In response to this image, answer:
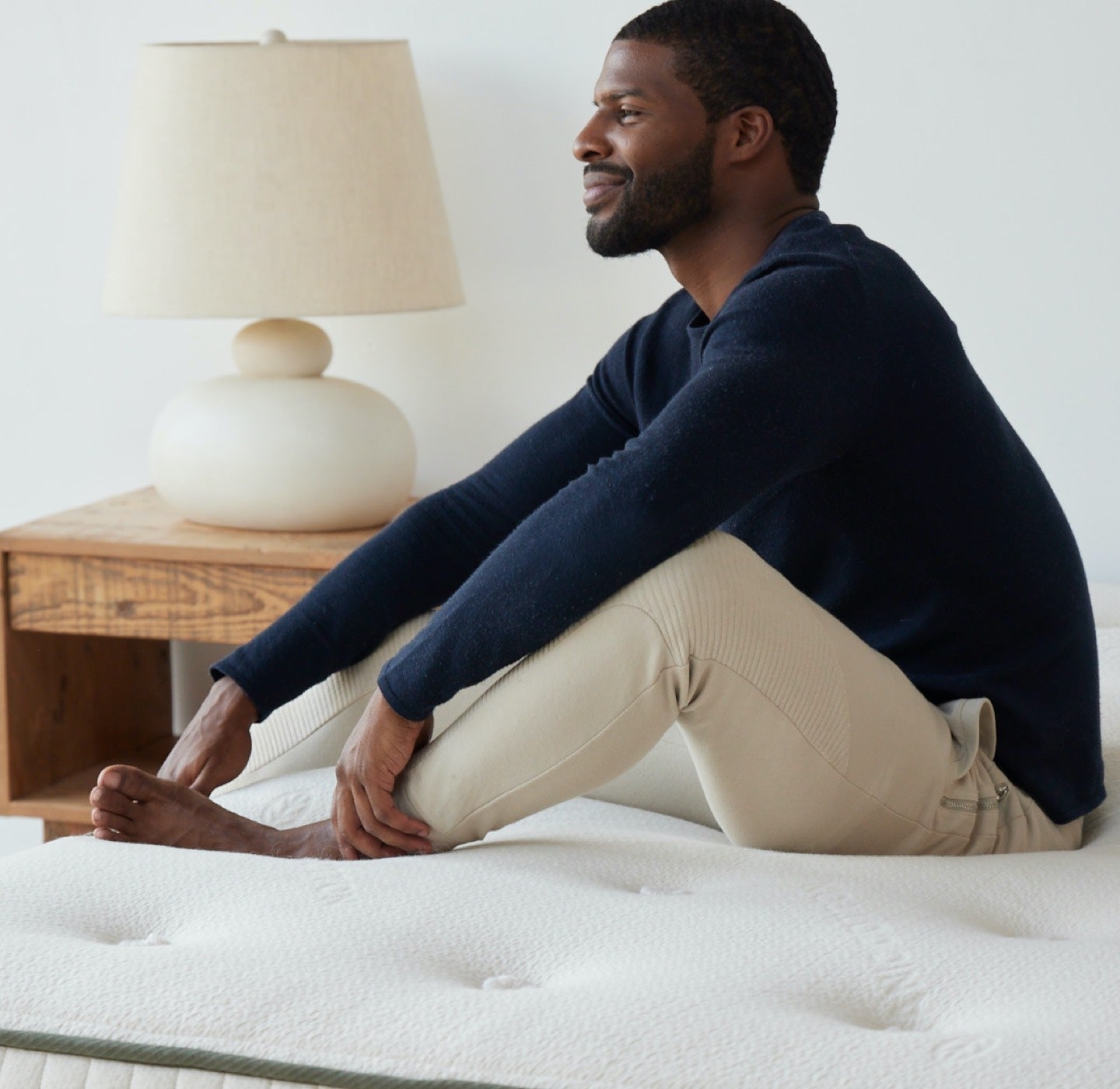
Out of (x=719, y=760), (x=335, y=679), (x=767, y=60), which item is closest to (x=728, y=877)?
(x=719, y=760)

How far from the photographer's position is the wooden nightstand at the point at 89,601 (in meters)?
1.93

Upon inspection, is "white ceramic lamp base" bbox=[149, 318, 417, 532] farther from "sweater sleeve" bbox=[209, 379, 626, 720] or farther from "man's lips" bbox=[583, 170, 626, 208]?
"man's lips" bbox=[583, 170, 626, 208]

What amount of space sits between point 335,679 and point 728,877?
1.57ft

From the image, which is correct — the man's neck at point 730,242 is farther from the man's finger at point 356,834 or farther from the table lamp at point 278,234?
the table lamp at point 278,234

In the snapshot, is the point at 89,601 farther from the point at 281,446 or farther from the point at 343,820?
the point at 343,820

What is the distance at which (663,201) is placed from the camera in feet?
4.35

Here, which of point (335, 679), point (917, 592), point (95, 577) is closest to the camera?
point (917, 592)

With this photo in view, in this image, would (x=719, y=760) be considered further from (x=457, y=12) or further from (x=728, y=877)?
(x=457, y=12)

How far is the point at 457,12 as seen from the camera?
2.21m

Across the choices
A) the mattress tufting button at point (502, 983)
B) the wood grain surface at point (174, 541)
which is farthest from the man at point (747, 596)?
the wood grain surface at point (174, 541)

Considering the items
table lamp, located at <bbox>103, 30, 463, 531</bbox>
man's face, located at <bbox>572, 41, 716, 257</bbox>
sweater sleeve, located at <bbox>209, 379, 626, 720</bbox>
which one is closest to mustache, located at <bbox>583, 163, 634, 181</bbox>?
man's face, located at <bbox>572, 41, 716, 257</bbox>

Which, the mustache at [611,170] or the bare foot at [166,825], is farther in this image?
the mustache at [611,170]

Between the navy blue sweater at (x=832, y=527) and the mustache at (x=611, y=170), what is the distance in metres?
0.14

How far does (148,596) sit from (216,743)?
64 centimetres
